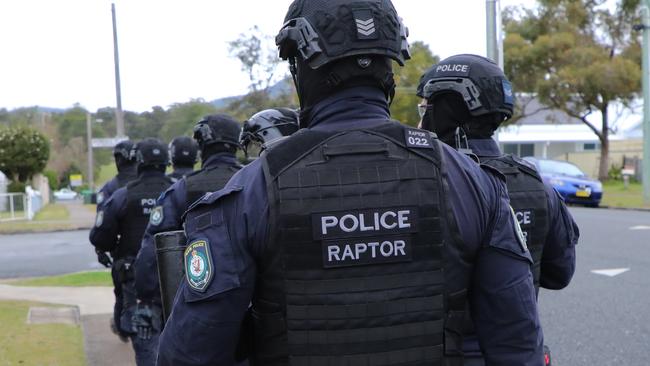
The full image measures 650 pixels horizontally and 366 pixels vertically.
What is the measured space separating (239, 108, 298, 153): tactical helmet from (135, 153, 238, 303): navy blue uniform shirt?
0.65m

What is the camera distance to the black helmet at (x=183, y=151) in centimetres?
563

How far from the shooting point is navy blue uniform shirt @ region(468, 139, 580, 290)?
9.59 ft

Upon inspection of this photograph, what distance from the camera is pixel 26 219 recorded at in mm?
26625

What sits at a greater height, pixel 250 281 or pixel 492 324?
pixel 250 281

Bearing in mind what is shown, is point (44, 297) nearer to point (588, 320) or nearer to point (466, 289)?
point (588, 320)

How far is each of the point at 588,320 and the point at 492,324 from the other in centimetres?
535

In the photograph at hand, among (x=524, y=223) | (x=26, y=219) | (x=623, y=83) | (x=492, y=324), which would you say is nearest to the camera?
(x=492, y=324)

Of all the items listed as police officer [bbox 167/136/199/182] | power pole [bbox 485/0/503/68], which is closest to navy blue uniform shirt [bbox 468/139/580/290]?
police officer [bbox 167/136/199/182]

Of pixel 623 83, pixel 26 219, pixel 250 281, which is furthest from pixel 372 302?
pixel 623 83

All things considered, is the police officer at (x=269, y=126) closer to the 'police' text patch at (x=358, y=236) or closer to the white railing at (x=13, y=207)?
the 'police' text patch at (x=358, y=236)

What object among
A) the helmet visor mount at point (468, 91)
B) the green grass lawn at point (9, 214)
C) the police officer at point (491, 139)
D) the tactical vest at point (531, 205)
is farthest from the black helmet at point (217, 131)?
the green grass lawn at point (9, 214)

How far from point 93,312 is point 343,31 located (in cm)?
694

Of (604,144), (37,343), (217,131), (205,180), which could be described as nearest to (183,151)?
(217,131)

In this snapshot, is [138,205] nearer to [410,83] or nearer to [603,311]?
[603,311]
